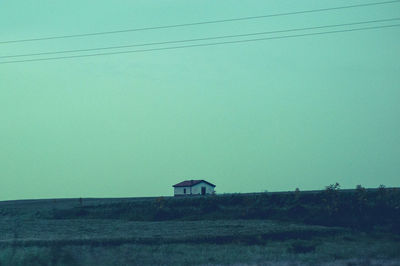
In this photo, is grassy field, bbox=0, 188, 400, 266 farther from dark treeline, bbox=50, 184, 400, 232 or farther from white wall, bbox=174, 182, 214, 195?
white wall, bbox=174, 182, 214, 195

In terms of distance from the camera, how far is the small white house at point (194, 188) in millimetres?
92125

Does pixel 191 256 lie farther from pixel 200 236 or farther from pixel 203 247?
pixel 200 236

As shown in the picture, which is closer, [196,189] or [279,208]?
[279,208]

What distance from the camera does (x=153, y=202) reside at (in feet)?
224

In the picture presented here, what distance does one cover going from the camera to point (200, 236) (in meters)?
39.7

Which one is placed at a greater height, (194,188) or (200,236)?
(194,188)

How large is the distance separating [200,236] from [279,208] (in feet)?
74.7

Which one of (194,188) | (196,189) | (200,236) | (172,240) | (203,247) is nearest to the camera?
(203,247)

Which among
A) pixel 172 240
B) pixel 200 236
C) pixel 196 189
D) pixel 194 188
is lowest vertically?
pixel 172 240

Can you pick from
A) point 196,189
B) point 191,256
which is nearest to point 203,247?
point 191,256

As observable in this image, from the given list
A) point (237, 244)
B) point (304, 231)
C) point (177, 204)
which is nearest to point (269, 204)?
point (177, 204)

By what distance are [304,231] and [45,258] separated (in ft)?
79.5

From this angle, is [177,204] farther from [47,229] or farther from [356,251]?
[356,251]

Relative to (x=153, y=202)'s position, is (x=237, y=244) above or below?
below
